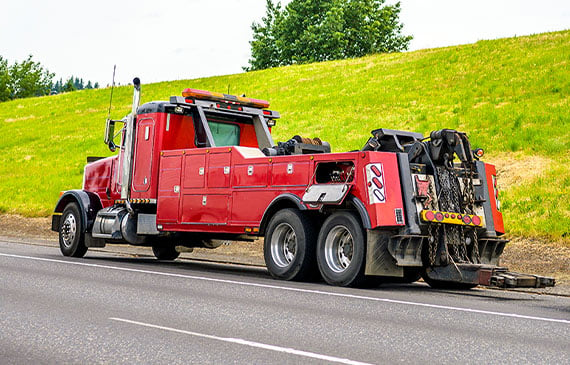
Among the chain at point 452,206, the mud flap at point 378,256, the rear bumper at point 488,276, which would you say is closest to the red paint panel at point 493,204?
the chain at point 452,206

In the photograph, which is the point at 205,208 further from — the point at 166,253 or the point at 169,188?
the point at 166,253

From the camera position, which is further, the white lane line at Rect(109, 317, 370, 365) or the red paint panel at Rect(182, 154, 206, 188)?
the red paint panel at Rect(182, 154, 206, 188)

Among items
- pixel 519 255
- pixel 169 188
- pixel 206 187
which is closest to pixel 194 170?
pixel 206 187

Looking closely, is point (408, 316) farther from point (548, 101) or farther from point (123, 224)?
point (548, 101)

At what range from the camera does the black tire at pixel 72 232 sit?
53.0 feet

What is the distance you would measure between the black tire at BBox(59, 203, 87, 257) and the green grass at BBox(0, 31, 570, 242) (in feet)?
31.8

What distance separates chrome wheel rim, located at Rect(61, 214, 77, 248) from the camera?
16.3 metres

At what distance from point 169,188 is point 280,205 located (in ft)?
9.62

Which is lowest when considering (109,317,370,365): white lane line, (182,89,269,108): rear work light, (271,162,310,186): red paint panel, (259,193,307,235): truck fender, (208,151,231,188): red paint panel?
(109,317,370,365): white lane line

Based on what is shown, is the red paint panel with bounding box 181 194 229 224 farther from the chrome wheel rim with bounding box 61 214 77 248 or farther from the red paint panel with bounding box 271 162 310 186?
the chrome wheel rim with bounding box 61 214 77 248

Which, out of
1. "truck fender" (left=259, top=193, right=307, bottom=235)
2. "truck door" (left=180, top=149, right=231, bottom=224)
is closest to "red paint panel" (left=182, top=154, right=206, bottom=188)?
"truck door" (left=180, top=149, right=231, bottom=224)

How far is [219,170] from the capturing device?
1362 centimetres

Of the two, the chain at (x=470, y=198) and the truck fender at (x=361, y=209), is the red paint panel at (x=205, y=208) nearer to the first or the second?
the truck fender at (x=361, y=209)

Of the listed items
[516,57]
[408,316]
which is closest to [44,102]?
[516,57]
